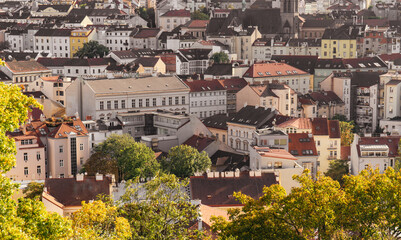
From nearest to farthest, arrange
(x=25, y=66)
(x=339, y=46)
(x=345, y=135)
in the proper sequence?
(x=345, y=135) < (x=25, y=66) < (x=339, y=46)

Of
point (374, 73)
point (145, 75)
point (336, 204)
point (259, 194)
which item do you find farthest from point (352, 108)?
point (336, 204)

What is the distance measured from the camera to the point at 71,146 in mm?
64750

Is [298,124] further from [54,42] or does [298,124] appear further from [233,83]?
[54,42]

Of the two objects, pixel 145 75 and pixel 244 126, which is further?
pixel 145 75

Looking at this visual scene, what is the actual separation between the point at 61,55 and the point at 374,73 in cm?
5339

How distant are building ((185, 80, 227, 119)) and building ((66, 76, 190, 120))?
97.0 inches

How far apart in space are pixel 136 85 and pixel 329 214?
5267cm

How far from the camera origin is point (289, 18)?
144625 millimetres

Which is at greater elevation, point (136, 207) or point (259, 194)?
point (136, 207)

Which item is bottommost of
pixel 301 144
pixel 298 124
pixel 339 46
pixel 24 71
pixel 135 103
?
pixel 301 144

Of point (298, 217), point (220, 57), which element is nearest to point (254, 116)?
point (220, 57)

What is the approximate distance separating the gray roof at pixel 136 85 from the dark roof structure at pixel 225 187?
31010 millimetres

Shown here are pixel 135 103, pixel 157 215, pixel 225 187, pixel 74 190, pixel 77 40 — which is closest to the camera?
pixel 157 215

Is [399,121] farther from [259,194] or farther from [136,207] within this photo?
[136,207]
